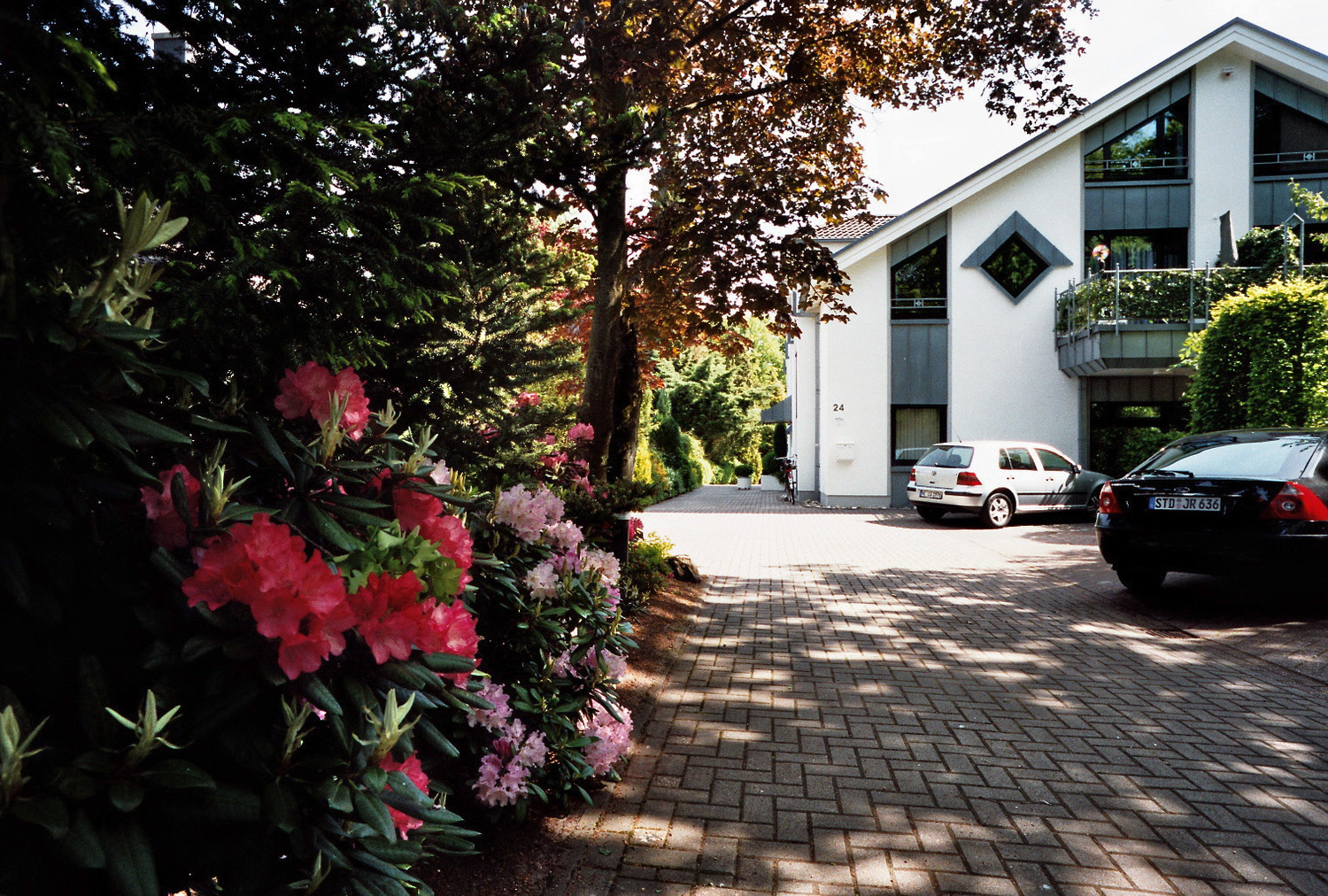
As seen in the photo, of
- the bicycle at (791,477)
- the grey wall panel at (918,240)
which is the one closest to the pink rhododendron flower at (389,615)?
the grey wall panel at (918,240)

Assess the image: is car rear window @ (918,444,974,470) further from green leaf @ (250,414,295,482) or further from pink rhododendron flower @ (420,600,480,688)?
green leaf @ (250,414,295,482)

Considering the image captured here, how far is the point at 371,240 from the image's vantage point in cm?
289

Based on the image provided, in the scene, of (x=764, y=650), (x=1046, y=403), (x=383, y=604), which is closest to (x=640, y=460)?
(x=1046, y=403)

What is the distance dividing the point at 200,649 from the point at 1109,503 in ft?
27.9

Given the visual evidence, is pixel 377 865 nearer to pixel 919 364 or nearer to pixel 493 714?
pixel 493 714

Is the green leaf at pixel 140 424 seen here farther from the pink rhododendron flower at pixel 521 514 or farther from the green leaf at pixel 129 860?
the pink rhododendron flower at pixel 521 514

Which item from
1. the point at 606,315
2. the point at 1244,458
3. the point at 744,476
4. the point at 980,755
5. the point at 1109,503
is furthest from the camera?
the point at 744,476

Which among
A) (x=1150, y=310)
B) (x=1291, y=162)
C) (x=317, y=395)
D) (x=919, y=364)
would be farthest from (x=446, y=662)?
(x=1291, y=162)

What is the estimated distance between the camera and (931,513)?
18.1 m

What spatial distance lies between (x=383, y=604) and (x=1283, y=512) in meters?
7.69

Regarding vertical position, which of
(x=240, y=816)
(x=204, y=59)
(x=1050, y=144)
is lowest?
(x=240, y=816)

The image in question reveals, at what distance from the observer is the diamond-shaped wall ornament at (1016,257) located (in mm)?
21859

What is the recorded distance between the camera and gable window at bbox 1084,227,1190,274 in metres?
22.0

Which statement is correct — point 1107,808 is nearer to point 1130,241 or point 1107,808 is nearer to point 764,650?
point 764,650
